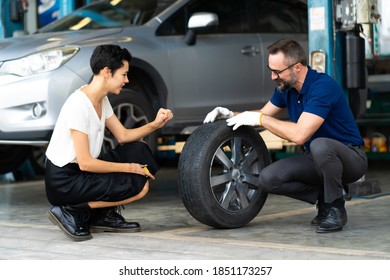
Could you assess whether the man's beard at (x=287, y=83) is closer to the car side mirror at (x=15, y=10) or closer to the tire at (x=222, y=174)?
the tire at (x=222, y=174)

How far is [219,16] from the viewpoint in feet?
30.4

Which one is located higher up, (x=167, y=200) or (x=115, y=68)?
(x=115, y=68)

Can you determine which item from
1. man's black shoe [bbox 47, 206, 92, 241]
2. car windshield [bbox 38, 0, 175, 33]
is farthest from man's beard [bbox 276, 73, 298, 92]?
car windshield [bbox 38, 0, 175, 33]

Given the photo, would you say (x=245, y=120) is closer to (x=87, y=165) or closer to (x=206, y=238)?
(x=206, y=238)

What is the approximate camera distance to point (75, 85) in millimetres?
7902

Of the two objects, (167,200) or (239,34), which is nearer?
(167,200)

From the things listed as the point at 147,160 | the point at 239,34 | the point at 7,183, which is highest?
the point at 239,34

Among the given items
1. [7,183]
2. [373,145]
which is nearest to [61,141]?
[7,183]

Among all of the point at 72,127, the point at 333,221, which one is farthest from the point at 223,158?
the point at 72,127

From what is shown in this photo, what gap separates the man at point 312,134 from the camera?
6.18 m

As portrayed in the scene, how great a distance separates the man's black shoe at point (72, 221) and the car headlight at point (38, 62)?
1987 mm

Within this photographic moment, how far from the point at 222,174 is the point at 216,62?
8.85 feet

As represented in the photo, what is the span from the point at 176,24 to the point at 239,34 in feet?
2.60

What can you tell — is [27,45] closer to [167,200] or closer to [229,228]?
[167,200]
